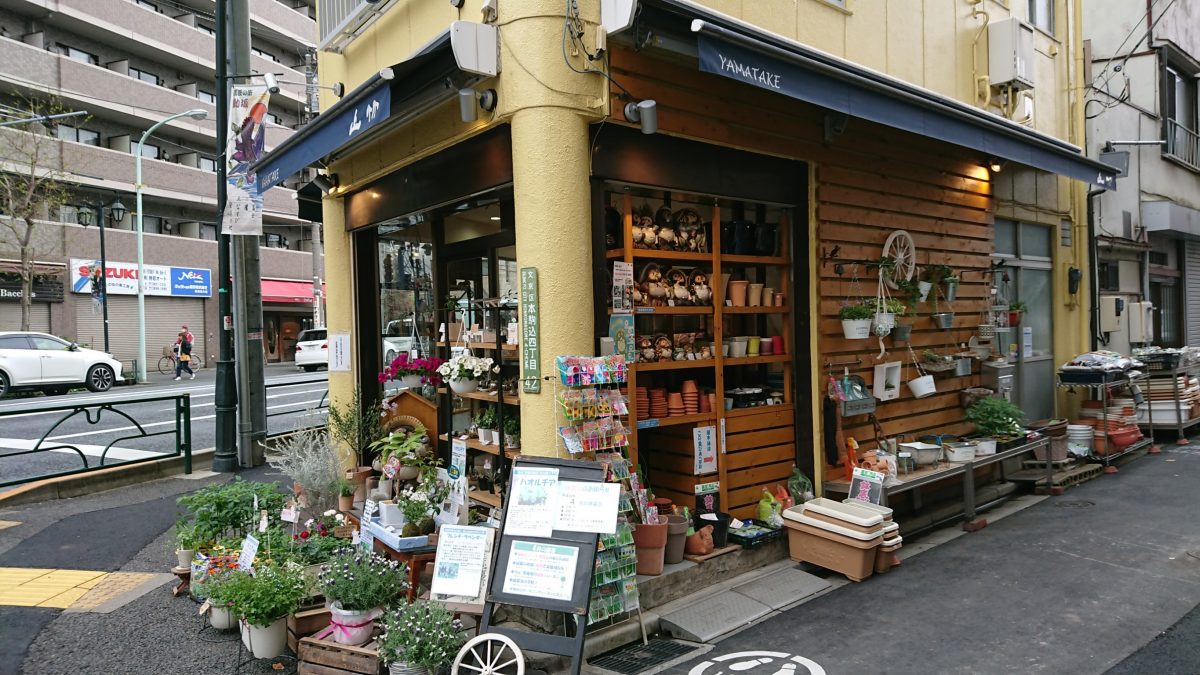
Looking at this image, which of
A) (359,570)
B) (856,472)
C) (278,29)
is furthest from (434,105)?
(278,29)

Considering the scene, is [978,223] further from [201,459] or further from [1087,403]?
[201,459]

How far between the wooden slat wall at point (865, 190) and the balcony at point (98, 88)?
29.2 m

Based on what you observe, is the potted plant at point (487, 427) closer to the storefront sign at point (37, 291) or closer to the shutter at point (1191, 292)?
the shutter at point (1191, 292)

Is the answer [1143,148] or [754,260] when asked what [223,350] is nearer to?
[754,260]

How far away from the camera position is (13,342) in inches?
749

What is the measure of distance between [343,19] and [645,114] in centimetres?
397

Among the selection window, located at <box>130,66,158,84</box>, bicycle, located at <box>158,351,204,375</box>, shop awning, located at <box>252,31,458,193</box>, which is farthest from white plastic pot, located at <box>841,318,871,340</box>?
window, located at <box>130,66,158,84</box>

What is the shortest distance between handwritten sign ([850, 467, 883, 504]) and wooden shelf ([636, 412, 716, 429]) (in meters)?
1.47

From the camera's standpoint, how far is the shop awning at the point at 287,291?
1368 inches

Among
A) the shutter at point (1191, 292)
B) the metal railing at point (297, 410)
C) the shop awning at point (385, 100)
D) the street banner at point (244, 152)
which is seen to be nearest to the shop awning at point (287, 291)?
the metal railing at point (297, 410)

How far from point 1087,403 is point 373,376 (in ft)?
33.2

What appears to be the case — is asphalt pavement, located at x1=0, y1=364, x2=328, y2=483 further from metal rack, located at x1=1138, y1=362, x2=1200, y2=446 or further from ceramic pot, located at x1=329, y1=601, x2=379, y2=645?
metal rack, located at x1=1138, y1=362, x2=1200, y2=446

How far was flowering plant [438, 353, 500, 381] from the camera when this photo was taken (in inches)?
237

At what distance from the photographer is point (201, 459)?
10.4m
